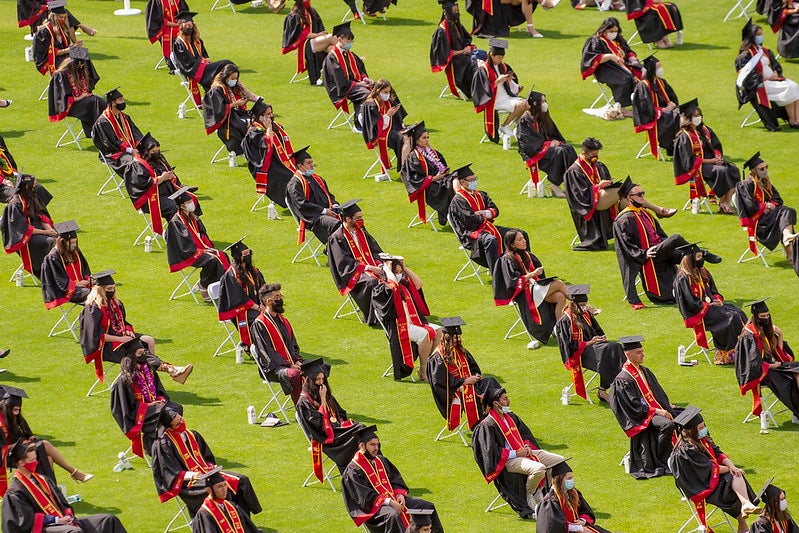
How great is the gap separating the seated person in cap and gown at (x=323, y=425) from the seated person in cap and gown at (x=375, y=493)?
629 millimetres

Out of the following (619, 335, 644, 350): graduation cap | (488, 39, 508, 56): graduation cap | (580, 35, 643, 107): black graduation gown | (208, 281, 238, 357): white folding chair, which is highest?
(488, 39, 508, 56): graduation cap

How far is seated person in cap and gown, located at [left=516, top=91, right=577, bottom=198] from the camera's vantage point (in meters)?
27.3

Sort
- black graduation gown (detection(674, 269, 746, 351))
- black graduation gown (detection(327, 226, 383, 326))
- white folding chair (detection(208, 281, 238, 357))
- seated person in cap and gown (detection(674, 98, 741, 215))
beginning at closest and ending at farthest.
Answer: black graduation gown (detection(674, 269, 746, 351)), white folding chair (detection(208, 281, 238, 357)), black graduation gown (detection(327, 226, 383, 326)), seated person in cap and gown (detection(674, 98, 741, 215))

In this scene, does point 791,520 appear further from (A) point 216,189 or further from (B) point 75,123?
(B) point 75,123

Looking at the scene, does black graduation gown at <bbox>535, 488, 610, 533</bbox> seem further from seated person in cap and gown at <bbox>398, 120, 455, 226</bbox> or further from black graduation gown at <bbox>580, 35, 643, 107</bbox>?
black graduation gown at <bbox>580, 35, 643, 107</bbox>

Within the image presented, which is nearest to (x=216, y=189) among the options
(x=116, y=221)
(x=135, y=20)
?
(x=116, y=221)

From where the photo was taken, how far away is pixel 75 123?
30203 mm

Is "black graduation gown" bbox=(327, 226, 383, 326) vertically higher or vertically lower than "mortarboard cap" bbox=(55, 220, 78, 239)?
lower

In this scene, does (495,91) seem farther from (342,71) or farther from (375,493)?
(375,493)

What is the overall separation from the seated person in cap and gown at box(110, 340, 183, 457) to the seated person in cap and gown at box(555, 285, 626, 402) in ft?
17.0

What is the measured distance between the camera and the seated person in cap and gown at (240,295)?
881 inches

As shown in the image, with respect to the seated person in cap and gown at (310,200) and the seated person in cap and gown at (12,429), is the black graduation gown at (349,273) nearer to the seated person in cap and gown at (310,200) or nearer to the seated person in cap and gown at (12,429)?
the seated person in cap and gown at (310,200)

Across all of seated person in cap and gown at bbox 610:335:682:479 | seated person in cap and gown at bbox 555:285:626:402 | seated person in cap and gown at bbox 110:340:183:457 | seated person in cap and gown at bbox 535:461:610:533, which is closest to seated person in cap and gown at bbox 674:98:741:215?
seated person in cap and gown at bbox 555:285:626:402

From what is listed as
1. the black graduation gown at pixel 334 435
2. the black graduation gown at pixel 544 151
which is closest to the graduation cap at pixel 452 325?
the black graduation gown at pixel 334 435
